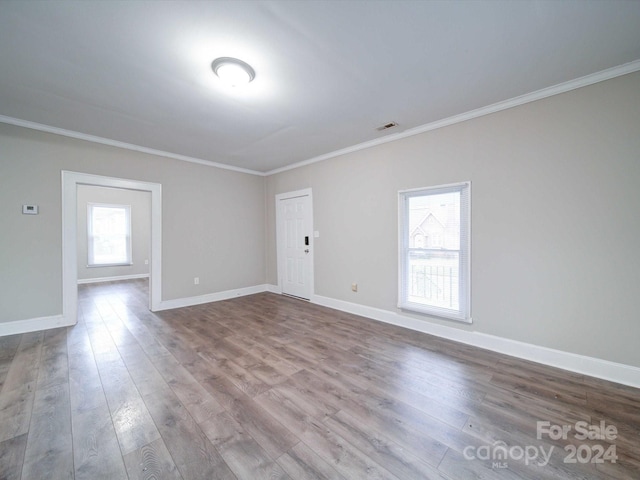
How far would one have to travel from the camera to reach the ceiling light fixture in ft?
6.70

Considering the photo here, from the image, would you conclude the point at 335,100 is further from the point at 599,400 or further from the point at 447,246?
the point at 599,400

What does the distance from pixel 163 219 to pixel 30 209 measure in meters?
1.51

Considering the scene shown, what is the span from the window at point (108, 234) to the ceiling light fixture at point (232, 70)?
692cm

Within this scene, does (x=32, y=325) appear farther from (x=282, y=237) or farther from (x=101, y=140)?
(x=282, y=237)

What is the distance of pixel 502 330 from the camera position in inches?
107

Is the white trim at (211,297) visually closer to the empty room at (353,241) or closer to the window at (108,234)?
the empty room at (353,241)

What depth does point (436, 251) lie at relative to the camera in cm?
322

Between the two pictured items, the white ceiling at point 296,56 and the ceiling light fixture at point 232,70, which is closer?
the white ceiling at point 296,56

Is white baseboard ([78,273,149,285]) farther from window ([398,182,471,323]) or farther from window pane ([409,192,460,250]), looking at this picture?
window pane ([409,192,460,250])

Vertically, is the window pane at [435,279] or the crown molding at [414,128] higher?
the crown molding at [414,128]

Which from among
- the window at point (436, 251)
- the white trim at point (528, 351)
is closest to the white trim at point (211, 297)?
the white trim at point (528, 351)

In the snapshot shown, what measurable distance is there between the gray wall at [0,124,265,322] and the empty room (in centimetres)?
3

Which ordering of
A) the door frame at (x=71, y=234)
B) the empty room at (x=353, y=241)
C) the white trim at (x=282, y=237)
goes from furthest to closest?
the white trim at (x=282, y=237) → the door frame at (x=71, y=234) → the empty room at (x=353, y=241)

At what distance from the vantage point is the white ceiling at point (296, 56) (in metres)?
1.61
